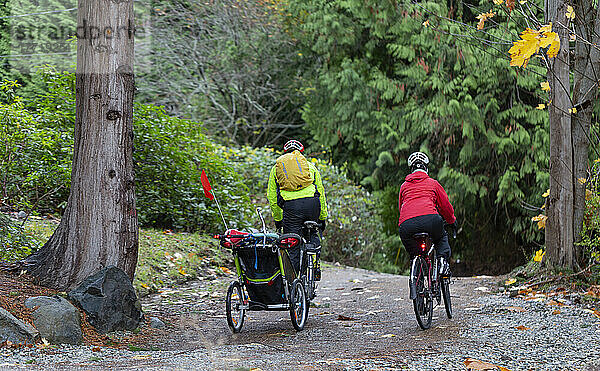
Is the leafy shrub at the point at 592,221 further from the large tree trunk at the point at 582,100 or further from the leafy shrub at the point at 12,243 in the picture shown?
the leafy shrub at the point at 12,243

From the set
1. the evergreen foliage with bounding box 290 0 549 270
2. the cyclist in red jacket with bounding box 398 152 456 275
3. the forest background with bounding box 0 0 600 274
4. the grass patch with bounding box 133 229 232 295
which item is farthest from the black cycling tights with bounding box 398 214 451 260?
the evergreen foliage with bounding box 290 0 549 270

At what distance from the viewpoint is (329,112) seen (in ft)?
59.5

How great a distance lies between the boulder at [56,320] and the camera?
19.6ft

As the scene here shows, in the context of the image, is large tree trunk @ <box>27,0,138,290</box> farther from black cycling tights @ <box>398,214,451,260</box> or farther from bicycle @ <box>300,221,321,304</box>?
black cycling tights @ <box>398,214,451,260</box>

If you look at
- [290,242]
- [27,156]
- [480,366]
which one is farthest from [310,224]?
[27,156]

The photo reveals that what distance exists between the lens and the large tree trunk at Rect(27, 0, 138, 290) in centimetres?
716

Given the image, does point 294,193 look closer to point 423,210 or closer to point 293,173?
point 293,173

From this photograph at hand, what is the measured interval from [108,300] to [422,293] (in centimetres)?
307

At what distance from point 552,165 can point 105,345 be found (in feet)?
20.5

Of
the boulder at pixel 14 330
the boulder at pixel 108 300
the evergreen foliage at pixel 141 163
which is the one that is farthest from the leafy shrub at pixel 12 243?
the boulder at pixel 14 330

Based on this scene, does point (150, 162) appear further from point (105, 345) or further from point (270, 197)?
point (105, 345)

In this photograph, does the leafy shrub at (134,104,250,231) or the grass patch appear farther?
the leafy shrub at (134,104,250,231)

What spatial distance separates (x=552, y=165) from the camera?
9.46 m

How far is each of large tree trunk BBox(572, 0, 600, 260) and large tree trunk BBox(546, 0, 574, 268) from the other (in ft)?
0.32
